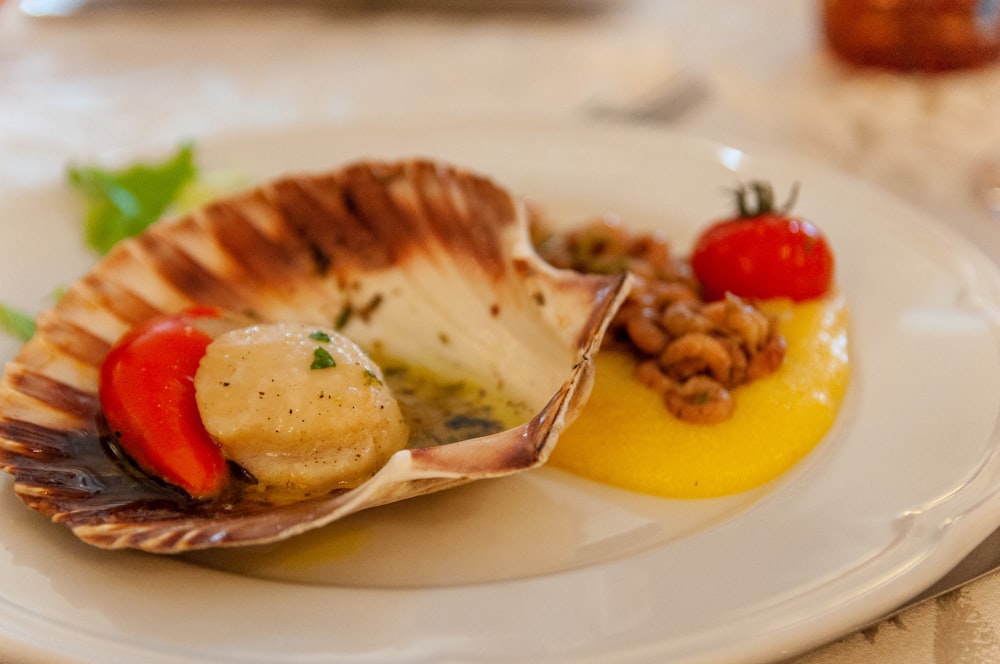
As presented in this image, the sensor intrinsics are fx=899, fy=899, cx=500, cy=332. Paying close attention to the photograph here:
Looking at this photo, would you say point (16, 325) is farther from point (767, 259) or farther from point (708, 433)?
point (767, 259)

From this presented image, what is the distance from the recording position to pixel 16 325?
1.43m

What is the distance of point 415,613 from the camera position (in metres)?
0.94

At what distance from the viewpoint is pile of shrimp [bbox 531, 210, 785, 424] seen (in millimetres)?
1283

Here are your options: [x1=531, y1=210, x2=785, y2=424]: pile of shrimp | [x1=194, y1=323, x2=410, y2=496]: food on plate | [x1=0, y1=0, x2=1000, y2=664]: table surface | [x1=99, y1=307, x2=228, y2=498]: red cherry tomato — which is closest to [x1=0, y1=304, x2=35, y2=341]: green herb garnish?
[x1=99, y1=307, x2=228, y2=498]: red cherry tomato

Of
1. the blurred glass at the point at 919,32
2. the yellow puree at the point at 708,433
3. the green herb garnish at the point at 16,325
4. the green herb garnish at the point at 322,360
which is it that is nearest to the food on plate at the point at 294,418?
the green herb garnish at the point at 322,360

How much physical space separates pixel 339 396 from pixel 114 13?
9.76 feet

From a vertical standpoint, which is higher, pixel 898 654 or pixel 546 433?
pixel 546 433

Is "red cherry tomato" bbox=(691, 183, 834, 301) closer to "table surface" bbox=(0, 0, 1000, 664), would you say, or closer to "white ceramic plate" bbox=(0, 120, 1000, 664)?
"white ceramic plate" bbox=(0, 120, 1000, 664)

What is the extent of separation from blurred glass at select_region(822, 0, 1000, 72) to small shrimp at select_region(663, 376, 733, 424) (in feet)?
5.31

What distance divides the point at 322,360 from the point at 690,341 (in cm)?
53

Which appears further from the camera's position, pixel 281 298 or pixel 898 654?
pixel 281 298

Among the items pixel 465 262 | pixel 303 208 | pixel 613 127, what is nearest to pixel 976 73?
pixel 613 127

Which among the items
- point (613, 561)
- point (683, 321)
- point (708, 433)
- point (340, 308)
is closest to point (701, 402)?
point (708, 433)

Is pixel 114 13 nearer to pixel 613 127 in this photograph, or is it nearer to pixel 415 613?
pixel 613 127
